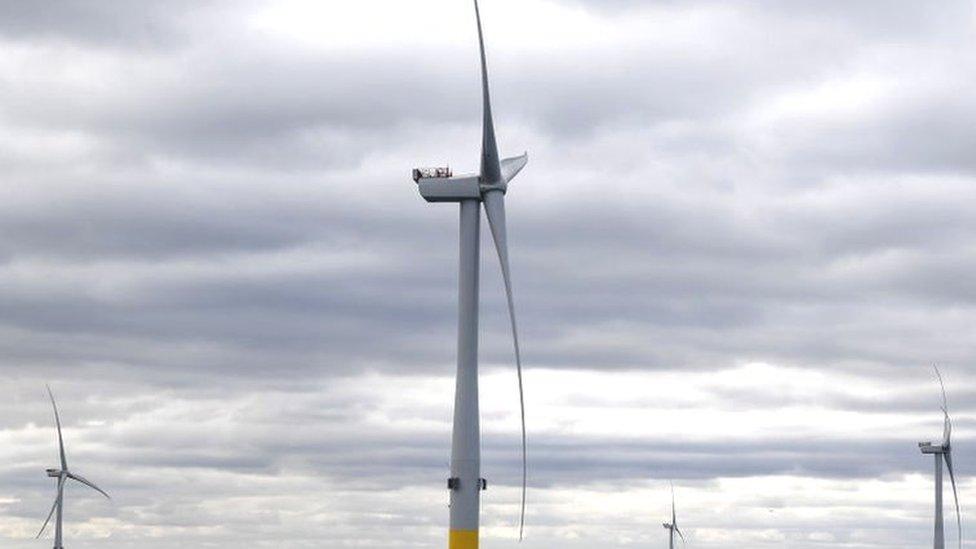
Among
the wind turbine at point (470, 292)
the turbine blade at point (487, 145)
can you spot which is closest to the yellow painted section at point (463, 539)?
the wind turbine at point (470, 292)

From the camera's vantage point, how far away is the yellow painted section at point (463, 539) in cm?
13025

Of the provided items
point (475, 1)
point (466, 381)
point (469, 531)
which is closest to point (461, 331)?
point (466, 381)

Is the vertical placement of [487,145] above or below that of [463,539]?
above

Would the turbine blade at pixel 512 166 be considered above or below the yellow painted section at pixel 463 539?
above

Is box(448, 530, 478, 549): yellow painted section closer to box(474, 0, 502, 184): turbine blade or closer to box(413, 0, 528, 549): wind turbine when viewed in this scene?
box(413, 0, 528, 549): wind turbine

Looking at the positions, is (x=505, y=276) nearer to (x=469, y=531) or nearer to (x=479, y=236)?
(x=479, y=236)

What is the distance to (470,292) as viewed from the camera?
134 m

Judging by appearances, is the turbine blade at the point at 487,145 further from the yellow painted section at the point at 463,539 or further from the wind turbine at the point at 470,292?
the yellow painted section at the point at 463,539

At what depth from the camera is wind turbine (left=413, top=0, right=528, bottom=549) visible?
130 metres

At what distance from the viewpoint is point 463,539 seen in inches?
5128

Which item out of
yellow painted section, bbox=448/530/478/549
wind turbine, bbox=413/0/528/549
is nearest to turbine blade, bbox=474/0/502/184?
wind turbine, bbox=413/0/528/549

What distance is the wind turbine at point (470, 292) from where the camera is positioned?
130375mm

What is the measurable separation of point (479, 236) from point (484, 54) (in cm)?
1413

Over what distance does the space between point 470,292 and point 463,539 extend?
16.3 meters
